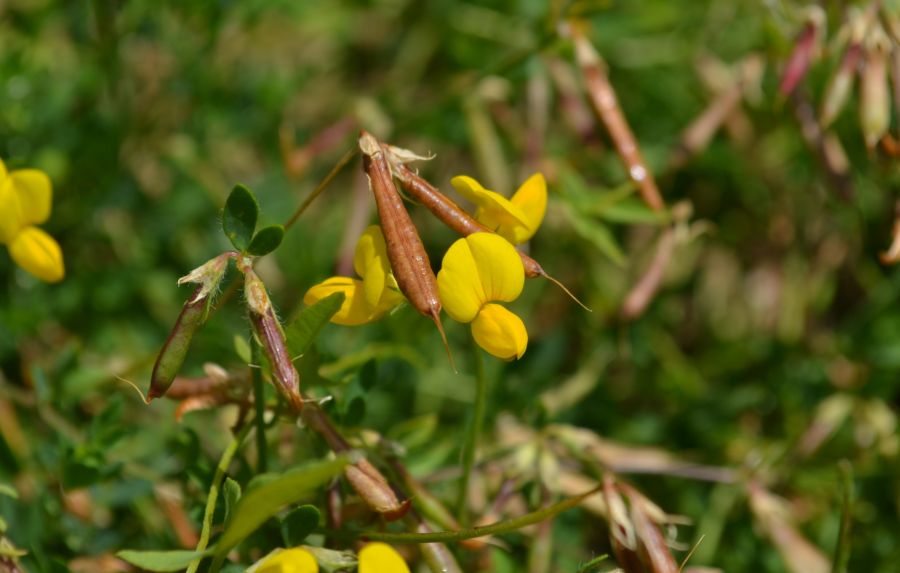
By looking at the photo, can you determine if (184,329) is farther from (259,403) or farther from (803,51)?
(803,51)

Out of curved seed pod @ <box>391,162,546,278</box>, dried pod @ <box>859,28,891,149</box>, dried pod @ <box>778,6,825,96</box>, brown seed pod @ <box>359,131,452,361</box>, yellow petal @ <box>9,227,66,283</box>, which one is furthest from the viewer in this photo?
dried pod @ <box>778,6,825,96</box>

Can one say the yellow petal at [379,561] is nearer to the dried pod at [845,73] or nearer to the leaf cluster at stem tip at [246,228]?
the leaf cluster at stem tip at [246,228]

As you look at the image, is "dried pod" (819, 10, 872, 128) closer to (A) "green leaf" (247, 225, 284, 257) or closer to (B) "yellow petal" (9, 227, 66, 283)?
(A) "green leaf" (247, 225, 284, 257)

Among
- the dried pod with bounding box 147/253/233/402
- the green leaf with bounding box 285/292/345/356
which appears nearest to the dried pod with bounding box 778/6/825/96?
the green leaf with bounding box 285/292/345/356

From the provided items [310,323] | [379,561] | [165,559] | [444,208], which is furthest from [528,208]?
[165,559]

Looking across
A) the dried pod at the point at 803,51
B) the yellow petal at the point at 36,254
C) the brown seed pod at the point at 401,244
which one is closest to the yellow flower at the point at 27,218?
the yellow petal at the point at 36,254
